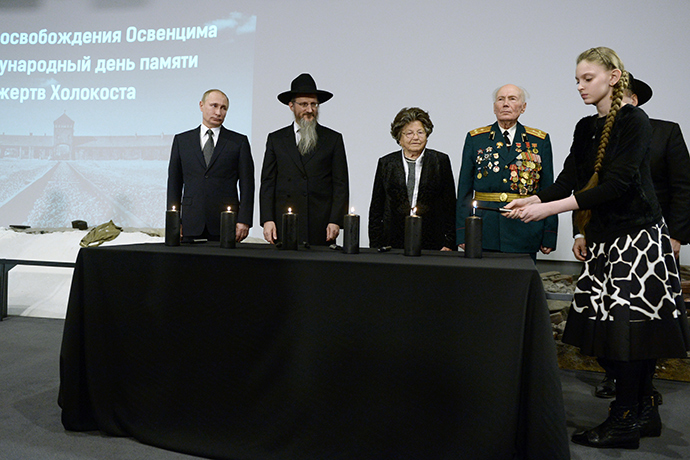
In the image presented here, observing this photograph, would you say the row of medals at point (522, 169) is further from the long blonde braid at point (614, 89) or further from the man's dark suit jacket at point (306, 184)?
the man's dark suit jacket at point (306, 184)

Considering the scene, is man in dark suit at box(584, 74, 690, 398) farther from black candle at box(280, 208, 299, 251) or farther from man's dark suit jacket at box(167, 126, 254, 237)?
man's dark suit jacket at box(167, 126, 254, 237)

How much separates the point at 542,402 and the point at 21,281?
507 centimetres

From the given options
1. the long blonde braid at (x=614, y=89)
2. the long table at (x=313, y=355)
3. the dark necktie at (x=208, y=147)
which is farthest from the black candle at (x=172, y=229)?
the long blonde braid at (x=614, y=89)

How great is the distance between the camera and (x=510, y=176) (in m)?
2.59

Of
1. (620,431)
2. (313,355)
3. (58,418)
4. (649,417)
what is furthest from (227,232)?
(649,417)

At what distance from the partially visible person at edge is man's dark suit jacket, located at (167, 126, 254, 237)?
0.81 m

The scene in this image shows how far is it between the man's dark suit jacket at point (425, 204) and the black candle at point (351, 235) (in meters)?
0.96

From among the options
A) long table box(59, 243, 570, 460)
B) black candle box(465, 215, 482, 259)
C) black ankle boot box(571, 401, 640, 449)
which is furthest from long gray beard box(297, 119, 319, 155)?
black ankle boot box(571, 401, 640, 449)

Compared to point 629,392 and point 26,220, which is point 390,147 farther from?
point 26,220

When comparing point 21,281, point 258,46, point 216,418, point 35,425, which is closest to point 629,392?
point 216,418

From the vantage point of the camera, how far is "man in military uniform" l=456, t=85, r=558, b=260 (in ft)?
8.48

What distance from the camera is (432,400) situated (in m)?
1.52

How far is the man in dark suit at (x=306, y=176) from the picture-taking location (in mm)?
2885

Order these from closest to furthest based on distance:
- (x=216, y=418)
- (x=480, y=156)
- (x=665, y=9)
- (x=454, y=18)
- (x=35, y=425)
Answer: (x=216, y=418)
(x=35, y=425)
(x=480, y=156)
(x=665, y=9)
(x=454, y=18)
